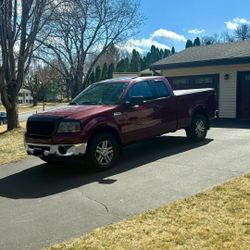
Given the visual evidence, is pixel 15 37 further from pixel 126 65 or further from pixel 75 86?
pixel 126 65

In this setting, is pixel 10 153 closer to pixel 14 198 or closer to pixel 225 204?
pixel 14 198

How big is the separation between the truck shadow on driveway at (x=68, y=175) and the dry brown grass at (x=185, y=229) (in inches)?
78.9

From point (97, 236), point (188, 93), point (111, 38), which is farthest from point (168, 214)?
point (111, 38)

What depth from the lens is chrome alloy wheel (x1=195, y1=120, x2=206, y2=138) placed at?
1060 centimetres

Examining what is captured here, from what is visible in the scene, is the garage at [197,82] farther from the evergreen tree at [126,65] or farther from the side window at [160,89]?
the evergreen tree at [126,65]

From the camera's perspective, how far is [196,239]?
4.24 m

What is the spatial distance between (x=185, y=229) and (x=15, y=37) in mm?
12235

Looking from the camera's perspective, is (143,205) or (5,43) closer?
(143,205)

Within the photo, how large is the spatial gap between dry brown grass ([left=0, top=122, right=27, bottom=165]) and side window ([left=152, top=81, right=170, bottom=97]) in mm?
3653

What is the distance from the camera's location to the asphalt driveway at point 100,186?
4945 millimetres

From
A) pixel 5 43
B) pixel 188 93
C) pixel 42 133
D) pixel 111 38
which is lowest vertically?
pixel 42 133

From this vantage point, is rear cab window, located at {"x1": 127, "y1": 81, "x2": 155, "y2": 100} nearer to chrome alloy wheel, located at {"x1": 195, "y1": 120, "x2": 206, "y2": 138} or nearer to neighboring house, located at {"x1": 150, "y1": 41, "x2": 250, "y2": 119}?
chrome alloy wheel, located at {"x1": 195, "y1": 120, "x2": 206, "y2": 138}

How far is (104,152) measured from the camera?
25.9 feet

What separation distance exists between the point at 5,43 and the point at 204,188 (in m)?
10.6
